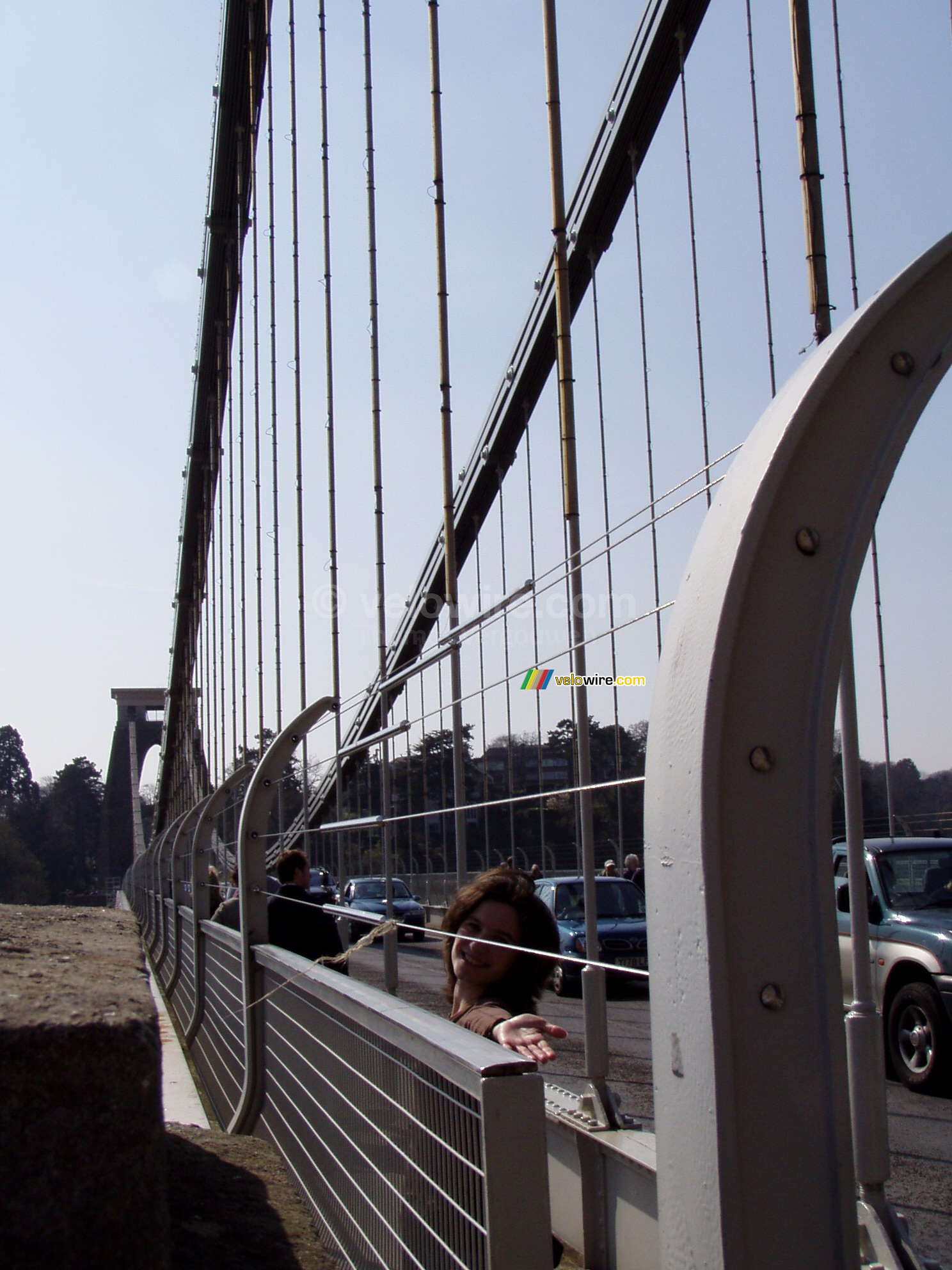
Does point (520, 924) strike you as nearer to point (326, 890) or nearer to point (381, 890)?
point (381, 890)

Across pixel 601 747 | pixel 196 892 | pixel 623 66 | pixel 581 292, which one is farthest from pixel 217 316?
pixel 601 747

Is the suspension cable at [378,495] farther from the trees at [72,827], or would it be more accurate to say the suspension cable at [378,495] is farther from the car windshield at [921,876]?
the trees at [72,827]

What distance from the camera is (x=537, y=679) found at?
1.56 meters

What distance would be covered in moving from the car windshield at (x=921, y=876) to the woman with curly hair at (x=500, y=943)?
11.2 feet

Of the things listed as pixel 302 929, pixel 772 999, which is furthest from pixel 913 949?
pixel 772 999

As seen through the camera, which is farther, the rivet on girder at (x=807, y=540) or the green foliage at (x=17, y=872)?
the green foliage at (x=17, y=872)

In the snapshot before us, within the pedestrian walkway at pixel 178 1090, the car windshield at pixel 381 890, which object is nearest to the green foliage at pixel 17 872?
the pedestrian walkway at pixel 178 1090

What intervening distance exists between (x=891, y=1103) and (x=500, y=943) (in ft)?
10.4

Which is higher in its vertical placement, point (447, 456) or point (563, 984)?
point (447, 456)

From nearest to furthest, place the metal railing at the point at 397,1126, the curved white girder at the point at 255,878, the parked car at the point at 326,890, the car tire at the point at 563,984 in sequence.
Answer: the metal railing at the point at 397,1126 < the curved white girder at the point at 255,878 < the car tire at the point at 563,984 < the parked car at the point at 326,890

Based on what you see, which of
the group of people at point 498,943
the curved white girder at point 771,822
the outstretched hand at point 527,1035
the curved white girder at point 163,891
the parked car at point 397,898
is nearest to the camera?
the curved white girder at point 771,822

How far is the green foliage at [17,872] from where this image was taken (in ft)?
78.5

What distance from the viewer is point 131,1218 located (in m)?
0.86

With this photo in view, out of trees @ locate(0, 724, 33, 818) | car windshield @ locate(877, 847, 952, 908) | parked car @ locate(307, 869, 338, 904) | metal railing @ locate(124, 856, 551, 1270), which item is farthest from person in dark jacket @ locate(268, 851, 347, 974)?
trees @ locate(0, 724, 33, 818)
